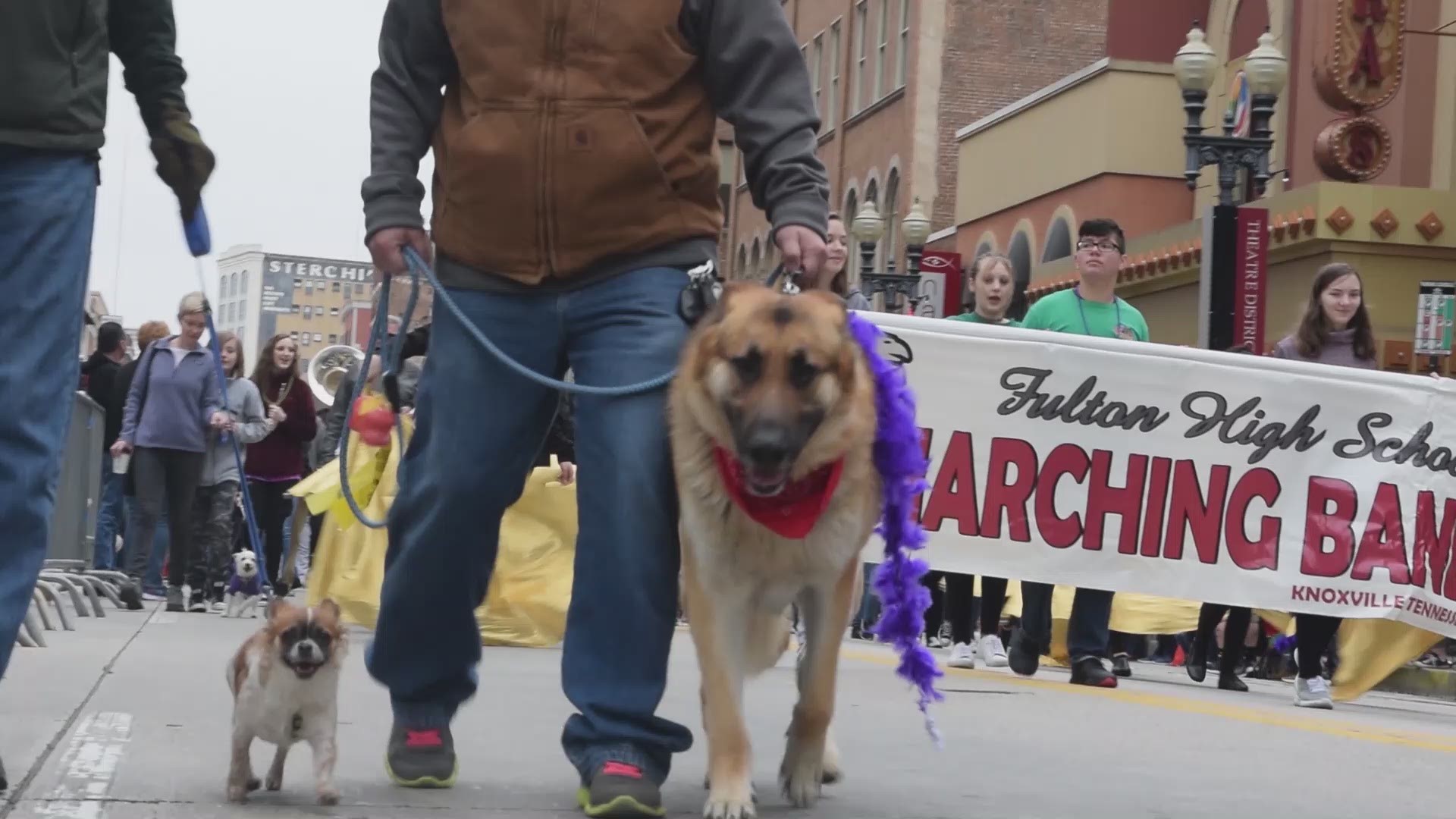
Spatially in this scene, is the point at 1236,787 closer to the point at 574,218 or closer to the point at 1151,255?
the point at 574,218

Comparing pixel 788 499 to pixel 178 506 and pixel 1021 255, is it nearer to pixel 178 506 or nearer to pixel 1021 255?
pixel 178 506

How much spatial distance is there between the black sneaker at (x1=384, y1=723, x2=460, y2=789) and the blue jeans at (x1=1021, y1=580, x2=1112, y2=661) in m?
5.61

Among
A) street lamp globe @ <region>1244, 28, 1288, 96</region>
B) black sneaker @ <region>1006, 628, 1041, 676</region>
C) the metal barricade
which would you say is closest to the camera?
black sneaker @ <region>1006, 628, 1041, 676</region>

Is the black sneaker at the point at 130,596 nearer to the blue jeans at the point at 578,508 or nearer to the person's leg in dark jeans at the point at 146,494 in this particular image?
the person's leg in dark jeans at the point at 146,494

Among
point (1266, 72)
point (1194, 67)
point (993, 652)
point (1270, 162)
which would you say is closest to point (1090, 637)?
point (993, 652)

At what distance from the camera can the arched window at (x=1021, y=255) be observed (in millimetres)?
36969

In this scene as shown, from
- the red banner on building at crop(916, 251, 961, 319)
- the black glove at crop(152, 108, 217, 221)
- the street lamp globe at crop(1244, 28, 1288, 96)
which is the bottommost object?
the black glove at crop(152, 108, 217, 221)

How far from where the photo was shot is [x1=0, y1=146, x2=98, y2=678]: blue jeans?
458cm

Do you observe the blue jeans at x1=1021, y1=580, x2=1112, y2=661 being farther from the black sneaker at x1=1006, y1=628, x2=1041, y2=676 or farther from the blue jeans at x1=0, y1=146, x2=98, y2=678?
the blue jeans at x1=0, y1=146, x2=98, y2=678

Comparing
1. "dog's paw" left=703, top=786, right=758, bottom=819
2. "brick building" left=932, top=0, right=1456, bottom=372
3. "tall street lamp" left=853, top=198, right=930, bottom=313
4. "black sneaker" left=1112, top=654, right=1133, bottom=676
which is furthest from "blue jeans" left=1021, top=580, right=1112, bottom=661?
"tall street lamp" left=853, top=198, right=930, bottom=313

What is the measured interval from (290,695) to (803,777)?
3.79 ft

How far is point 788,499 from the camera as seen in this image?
477 cm

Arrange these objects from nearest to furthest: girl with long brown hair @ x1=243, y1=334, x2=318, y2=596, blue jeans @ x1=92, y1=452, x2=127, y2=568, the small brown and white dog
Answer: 1. the small brown and white dog
2. girl with long brown hair @ x1=243, y1=334, x2=318, y2=596
3. blue jeans @ x1=92, y1=452, x2=127, y2=568

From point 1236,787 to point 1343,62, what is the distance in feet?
65.1
